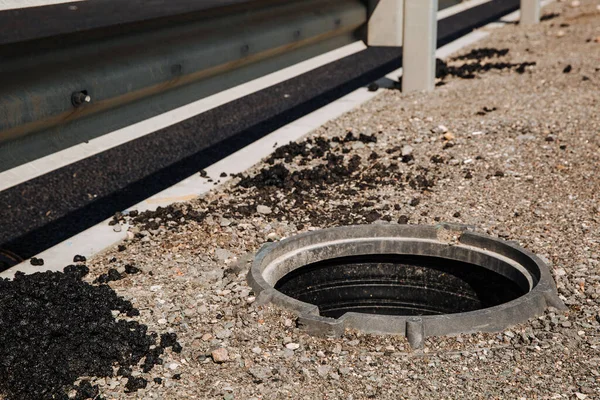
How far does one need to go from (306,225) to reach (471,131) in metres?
2.65

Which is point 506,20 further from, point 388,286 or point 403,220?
point 388,286

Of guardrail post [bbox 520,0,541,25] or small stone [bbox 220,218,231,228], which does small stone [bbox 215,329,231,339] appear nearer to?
small stone [bbox 220,218,231,228]

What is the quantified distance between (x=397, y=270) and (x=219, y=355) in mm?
1770

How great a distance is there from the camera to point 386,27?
341 inches

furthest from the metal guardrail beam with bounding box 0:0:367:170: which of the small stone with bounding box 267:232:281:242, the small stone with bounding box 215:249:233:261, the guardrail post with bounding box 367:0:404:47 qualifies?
the guardrail post with bounding box 367:0:404:47

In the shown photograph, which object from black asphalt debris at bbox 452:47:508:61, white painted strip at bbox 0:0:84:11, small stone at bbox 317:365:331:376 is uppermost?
white painted strip at bbox 0:0:84:11

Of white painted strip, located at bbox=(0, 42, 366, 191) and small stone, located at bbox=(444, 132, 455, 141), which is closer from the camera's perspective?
white painted strip, located at bbox=(0, 42, 366, 191)

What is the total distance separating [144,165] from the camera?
298 inches

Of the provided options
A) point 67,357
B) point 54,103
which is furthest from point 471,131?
point 67,357

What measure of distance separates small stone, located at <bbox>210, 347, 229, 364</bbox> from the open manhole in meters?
0.56

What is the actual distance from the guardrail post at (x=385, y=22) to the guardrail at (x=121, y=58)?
129 cm

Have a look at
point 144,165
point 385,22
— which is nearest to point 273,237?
point 144,165

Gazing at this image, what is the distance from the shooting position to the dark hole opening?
5.03 meters

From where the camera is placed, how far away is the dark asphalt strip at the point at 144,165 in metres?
6.20
